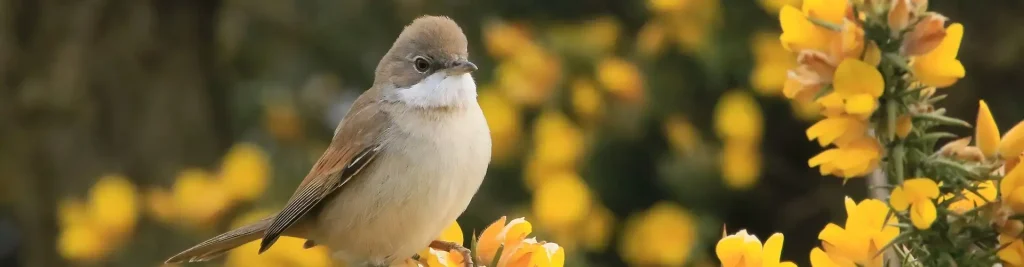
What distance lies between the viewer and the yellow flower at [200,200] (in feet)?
13.0

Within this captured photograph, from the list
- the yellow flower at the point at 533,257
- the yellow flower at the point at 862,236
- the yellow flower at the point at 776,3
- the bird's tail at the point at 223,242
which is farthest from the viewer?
the yellow flower at the point at 776,3

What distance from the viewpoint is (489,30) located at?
4.07 meters

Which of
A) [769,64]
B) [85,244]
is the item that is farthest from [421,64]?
[85,244]

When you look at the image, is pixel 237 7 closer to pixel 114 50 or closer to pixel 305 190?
pixel 114 50

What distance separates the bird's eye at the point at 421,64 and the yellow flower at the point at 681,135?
1162 millimetres

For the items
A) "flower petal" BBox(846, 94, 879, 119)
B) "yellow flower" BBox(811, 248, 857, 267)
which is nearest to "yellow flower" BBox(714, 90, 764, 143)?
"yellow flower" BBox(811, 248, 857, 267)

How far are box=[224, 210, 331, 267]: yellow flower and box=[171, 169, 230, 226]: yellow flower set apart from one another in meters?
0.28

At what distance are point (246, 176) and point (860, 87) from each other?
9.57 ft

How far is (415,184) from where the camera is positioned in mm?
2516

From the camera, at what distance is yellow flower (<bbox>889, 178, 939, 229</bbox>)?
4.31ft

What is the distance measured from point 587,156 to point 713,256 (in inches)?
19.8

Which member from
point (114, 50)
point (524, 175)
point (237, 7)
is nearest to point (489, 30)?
point (524, 175)

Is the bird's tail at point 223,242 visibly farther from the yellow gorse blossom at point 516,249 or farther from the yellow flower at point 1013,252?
the yellow flower at point 1013,252

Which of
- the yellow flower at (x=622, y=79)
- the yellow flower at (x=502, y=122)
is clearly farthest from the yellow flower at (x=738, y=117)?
the yellow flower at (x=502, y=122)
